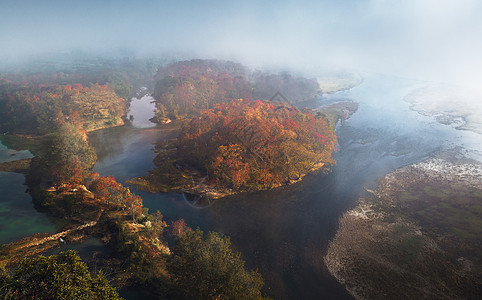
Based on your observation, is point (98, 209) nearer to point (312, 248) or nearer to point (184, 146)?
point (184, 146)

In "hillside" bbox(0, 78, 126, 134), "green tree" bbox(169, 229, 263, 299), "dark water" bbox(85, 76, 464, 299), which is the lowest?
"dark water" bbox(85, 76, 464, 299)

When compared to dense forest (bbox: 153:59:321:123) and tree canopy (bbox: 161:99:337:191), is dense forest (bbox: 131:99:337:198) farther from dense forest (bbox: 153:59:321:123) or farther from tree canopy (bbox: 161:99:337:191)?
dense forest (bbox: 153:59:321:123)

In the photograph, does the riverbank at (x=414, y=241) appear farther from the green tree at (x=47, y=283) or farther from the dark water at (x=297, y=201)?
the green tree at (x=47, y=283)

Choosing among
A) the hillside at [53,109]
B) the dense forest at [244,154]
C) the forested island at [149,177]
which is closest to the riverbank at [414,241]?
the forested island at [149,177]

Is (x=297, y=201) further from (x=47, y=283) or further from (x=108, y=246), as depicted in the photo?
(x=47, y=283)

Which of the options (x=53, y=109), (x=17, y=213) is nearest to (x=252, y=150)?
(x=17, y=213)

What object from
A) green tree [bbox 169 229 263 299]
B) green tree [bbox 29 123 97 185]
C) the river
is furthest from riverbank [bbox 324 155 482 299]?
green tree [bbox 29 123 97 185]
